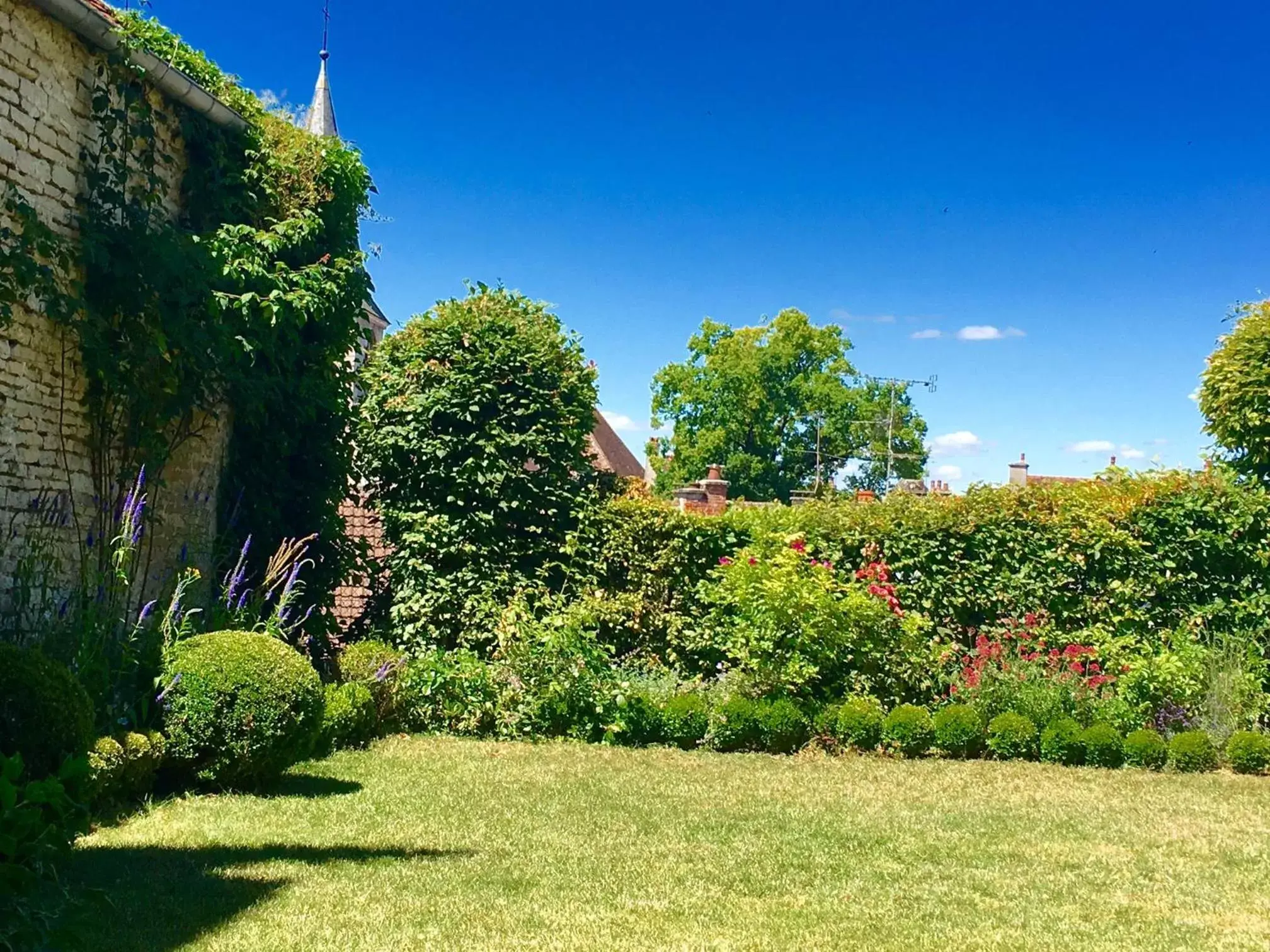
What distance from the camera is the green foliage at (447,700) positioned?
9906 mm

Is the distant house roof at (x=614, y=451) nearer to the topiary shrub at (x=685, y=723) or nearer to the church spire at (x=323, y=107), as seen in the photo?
the church spire at (x=323, y=107)

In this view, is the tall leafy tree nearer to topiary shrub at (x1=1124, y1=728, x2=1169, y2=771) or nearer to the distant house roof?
the distant house roof

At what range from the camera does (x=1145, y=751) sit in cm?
934

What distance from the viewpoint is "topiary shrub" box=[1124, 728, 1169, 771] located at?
9.34m

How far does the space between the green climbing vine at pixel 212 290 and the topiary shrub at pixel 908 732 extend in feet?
18.1

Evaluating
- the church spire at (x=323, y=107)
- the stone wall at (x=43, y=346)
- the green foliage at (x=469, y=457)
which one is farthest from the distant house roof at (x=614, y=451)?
the stone wall at (x=43, y=346)

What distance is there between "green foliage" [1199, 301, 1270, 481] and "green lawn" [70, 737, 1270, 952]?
3.92 m

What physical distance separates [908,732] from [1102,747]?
1655 millimetres

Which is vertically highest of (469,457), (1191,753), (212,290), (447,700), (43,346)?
(212,290)

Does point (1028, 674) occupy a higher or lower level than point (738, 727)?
higher

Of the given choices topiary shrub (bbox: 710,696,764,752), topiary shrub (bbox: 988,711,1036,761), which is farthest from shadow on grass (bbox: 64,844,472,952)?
topiary shrub (bbox: 988,711,1036,761)

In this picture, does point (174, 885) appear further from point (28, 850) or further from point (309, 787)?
point (309, 787)

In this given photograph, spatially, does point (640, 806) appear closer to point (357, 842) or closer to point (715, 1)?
point (357, 842)

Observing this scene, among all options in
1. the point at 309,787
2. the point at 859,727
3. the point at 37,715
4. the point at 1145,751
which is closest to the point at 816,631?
the point at 859,727
